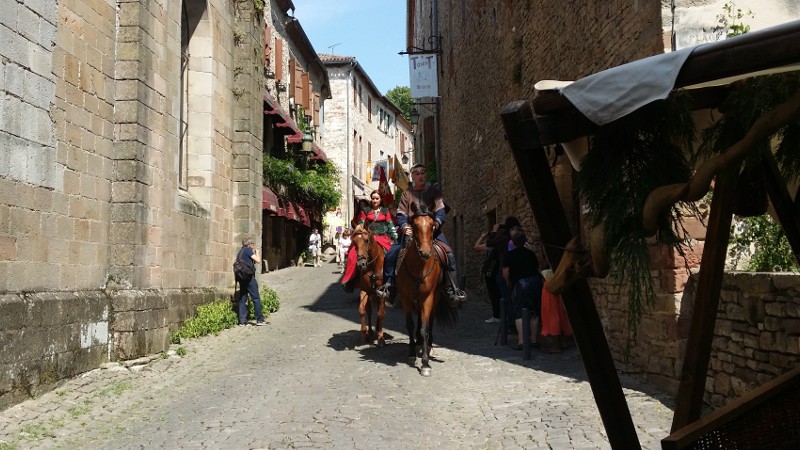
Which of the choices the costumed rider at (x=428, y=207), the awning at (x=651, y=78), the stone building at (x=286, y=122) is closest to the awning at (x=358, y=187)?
the stone building at (x=286, y=122)

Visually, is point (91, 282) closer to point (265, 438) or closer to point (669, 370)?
point (265, 438)

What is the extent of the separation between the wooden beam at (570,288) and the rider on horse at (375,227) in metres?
7.97

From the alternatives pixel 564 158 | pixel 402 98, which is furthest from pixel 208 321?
pixel 402 98

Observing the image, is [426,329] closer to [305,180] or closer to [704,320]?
[704,320]

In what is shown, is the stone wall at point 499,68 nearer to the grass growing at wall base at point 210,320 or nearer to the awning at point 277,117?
the awning at point 277,117

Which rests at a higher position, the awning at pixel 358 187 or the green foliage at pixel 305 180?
the awning at pixel 358 187

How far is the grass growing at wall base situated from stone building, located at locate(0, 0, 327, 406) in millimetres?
212

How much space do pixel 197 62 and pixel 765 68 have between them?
1202 centimetres

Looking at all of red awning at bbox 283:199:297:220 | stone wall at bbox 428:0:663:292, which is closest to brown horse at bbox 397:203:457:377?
stone wall at bbox 428:0:663:292

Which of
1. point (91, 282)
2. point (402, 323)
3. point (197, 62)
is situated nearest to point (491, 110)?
point (402, 323)

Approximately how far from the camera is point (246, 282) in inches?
516

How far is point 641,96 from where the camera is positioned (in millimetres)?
2318

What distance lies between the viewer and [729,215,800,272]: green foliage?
618 centimetres

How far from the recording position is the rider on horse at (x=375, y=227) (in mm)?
10781
